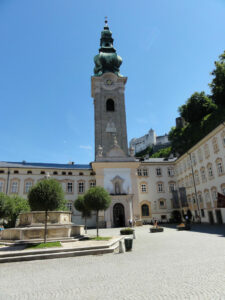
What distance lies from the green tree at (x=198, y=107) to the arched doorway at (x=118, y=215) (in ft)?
82.2

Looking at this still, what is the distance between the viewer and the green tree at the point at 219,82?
1554 inches

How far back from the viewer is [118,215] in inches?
1331

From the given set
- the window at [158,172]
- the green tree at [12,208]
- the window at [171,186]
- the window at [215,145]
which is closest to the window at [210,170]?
the window at [215,145]

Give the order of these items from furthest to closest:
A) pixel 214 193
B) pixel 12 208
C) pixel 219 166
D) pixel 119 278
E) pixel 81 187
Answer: pixel 81 187 < pixel 214 193 < pixel 219 166 < pixel 12 208 < pixel 119 278

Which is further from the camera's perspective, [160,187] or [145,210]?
[160,187]

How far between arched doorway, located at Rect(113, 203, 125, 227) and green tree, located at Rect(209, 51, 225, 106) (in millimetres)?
27531

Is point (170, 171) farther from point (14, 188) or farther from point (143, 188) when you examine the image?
point (14, 188)

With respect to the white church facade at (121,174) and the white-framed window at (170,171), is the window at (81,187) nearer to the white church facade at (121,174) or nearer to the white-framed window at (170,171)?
the white church facade at (121,174)

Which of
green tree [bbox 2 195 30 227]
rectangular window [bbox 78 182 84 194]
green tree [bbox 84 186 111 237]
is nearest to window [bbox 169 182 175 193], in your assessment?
rectangular window [bbox 78 182 84 194]

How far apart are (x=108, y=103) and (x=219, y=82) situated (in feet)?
70.7

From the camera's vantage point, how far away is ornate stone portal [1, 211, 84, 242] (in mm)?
13680

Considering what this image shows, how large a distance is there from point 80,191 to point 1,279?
3377cm

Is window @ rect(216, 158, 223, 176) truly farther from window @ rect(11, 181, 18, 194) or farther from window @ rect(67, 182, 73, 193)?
window @ rect(11, 181, 18, 194)

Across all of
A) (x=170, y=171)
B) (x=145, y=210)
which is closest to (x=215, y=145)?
(x=170, y=171)
